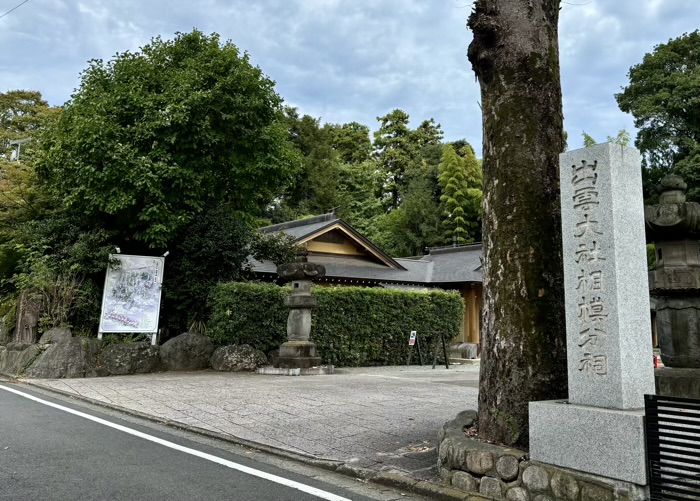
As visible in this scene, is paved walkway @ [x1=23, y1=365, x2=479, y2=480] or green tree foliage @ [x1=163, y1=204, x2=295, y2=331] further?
green tree foliage @ [x1=163, y1=204, x2=295, y2=331]

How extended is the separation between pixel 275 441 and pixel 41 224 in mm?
12127

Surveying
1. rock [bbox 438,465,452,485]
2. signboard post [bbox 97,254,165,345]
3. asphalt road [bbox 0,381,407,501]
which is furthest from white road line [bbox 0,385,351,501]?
signboard post [bbox 97,254,165,345]

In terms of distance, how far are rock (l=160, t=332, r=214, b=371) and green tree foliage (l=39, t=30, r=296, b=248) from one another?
2.79 meters

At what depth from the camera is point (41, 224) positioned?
14695 millimetres

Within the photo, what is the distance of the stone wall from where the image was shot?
3.46 meters

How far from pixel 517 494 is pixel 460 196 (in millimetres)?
31136

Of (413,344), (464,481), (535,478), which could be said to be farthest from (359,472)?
(413,344)

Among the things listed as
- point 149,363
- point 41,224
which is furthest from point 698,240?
point 41,224

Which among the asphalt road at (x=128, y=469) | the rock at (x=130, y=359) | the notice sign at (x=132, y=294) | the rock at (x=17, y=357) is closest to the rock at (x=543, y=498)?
the asphalt road at (x=128, y=469)

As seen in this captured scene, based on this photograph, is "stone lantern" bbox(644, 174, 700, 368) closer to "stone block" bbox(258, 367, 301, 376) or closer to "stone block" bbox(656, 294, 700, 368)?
"stone block" bbox(656, 294, 700, 368)

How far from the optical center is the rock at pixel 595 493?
3422 mm

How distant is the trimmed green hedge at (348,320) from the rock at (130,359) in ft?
5.37

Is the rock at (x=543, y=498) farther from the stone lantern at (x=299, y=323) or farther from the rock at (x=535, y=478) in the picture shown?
the stone lantern at (x=299, y=323)

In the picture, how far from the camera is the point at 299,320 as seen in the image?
1328cm
